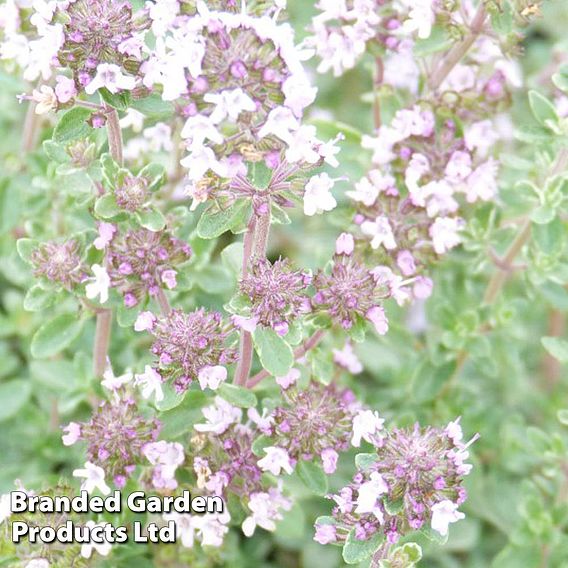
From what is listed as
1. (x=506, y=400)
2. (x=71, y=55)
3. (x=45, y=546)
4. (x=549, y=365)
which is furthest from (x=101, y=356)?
(x=549, y=365)

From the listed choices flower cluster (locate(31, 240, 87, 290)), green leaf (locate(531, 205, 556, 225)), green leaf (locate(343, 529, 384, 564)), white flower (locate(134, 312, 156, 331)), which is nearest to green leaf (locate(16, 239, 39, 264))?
flower cluster (locate(31, 240, 87, 290))

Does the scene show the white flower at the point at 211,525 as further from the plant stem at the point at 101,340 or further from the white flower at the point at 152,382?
the plant stem at the point at 101,340

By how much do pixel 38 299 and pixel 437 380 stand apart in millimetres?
1604

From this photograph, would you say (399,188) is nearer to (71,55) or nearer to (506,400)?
(71,55)

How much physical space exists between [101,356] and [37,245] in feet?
1.57

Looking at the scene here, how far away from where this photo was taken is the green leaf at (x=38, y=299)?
8.97 ft

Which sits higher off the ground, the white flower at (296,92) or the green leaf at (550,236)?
the white flower at (296,92)

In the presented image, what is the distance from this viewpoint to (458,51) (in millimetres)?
3076

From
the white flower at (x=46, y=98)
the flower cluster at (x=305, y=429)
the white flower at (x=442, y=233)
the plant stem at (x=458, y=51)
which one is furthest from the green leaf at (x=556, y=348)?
the white flower at (x=46, y=98)

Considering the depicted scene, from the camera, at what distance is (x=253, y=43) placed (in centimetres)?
221

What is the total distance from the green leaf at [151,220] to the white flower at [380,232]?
67cm

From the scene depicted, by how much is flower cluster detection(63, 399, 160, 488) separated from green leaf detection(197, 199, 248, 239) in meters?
0.63

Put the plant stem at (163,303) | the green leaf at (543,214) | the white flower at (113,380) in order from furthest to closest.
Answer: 1. the green leaf at (543,214)
2. the plant stem at (163,303)
3. the white flower at (113,380)

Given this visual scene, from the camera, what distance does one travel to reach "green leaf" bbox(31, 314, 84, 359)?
2.90 m
